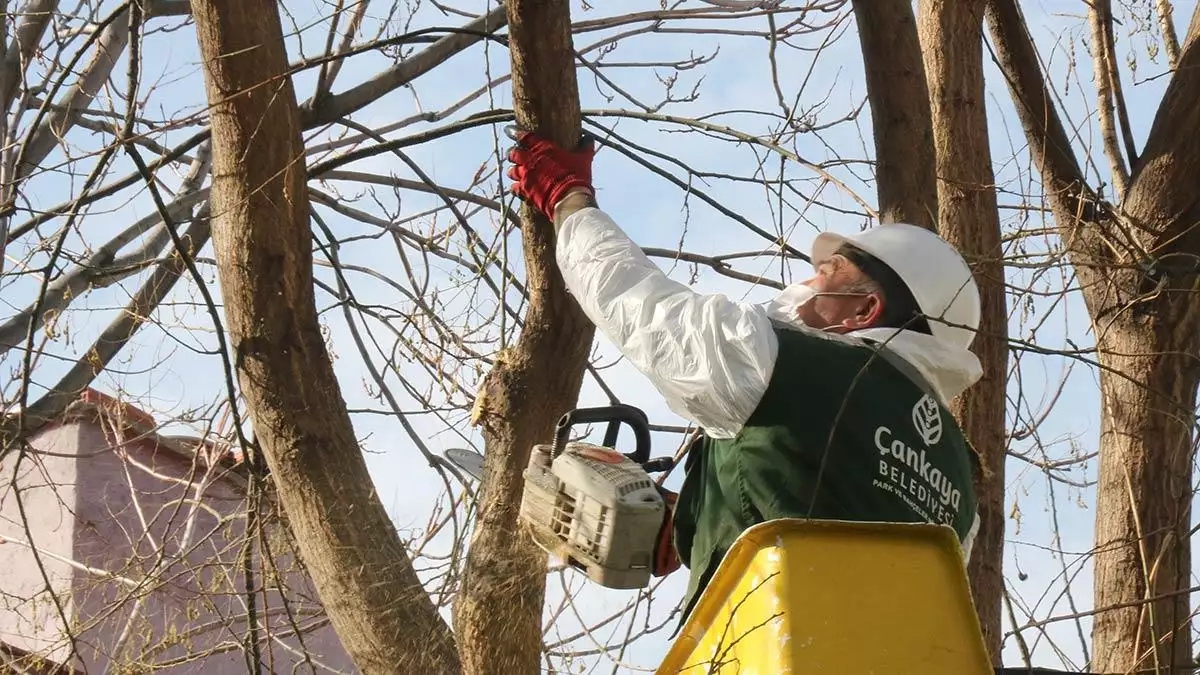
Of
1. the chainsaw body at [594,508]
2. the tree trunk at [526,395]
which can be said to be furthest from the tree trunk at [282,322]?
the chainsaw body at [594,508]

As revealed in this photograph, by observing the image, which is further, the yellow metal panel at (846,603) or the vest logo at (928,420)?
the vest logo at (928,420)

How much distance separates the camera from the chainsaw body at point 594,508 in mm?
3051

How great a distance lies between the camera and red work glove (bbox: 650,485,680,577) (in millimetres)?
3148

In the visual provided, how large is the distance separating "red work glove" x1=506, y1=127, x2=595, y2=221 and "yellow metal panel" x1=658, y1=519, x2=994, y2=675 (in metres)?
1.07

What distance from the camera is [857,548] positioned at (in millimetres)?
2547

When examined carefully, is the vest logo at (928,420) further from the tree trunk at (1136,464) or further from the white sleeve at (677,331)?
the tree trunk at (1136,464)

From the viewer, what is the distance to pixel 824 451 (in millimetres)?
2686

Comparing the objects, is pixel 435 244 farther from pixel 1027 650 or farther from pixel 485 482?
pixel 1027 650

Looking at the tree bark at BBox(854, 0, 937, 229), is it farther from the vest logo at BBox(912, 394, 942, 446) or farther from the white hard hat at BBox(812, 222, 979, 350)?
the vest logo at BBox(912, 394, 942, 446)

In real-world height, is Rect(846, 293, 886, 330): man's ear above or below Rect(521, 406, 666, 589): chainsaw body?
above

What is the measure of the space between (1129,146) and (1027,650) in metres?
2.42

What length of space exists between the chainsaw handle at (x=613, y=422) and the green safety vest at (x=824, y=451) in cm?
42

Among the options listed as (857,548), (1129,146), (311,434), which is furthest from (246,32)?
(1129,146)

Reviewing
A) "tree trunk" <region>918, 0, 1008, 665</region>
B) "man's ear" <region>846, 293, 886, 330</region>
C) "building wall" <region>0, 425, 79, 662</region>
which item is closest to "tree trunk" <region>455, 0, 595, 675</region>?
"man's ear" <region>846, 293, 886, 330</region>
